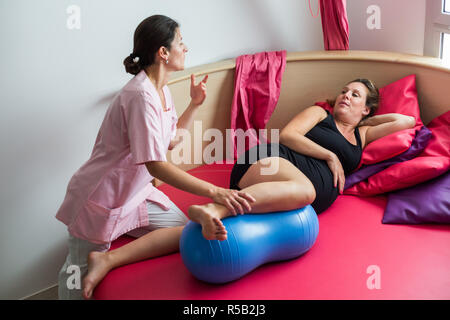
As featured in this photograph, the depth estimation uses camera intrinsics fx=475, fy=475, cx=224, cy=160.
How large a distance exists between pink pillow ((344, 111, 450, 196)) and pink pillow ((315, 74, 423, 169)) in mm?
70

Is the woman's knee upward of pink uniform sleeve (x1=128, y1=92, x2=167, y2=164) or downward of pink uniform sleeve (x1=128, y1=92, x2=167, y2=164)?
downward

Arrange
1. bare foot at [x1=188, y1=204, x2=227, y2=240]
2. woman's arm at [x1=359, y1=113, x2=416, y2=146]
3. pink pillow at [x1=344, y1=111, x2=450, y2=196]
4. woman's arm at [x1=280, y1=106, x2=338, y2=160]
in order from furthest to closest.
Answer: woman's arm at [x1=359, y1=113, x2=416, y2=146]
woman's arm at [x1=280, y1=106, x2=338, y2=160]
pink pillow at [x1=344, y1=111, x2=450, y2=196]
bare foot at [x1=188, y1=204, x2=227, y2=240]

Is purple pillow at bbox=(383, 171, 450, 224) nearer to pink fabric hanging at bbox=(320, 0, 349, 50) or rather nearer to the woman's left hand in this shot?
the woman's left hand

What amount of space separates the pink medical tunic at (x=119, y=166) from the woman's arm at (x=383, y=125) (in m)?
0.98

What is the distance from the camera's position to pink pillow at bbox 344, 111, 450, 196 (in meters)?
1.88

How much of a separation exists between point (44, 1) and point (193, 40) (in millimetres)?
762

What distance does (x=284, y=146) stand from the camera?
6.60ft

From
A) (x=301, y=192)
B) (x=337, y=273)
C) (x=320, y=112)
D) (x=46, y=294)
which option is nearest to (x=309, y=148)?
(x=320, y=112)

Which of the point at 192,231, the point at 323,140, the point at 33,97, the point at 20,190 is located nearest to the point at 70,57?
the point at 33,97

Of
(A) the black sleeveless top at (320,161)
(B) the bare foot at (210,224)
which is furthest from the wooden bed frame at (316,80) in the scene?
(B) the bare foot at (210,224)

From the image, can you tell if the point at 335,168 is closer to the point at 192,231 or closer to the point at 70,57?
the point at 192,231

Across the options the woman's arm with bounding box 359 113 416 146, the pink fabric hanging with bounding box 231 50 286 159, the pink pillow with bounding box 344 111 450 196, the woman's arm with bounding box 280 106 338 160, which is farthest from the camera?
the pink fabric hanging with bounding box 231 50 286 159

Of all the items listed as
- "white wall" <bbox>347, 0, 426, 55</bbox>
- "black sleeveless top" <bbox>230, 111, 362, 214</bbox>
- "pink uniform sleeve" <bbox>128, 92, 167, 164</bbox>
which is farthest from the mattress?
"white wall" <bbox>347, 0, 426, 55</bbox>

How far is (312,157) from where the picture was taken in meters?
1.99
